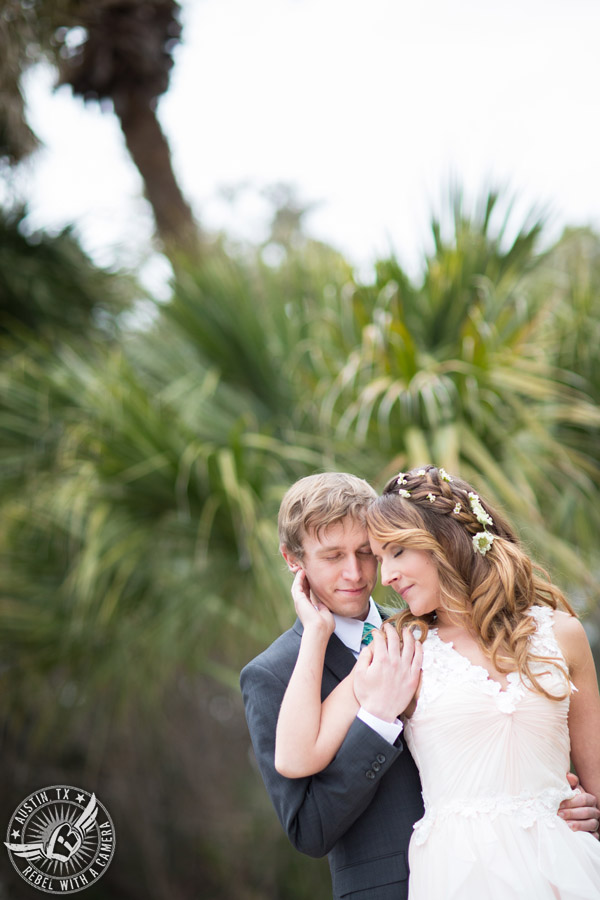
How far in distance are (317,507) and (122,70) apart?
5795 millimetres

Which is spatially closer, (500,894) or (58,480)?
(500,894)

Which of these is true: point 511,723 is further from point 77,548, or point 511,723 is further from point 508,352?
point 77,548

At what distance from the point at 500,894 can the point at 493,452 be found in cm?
292

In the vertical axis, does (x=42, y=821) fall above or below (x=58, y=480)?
below

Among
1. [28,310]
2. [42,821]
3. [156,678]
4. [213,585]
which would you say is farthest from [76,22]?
[42,821]

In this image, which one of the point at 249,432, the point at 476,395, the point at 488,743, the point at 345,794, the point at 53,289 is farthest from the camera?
the point at 53,289

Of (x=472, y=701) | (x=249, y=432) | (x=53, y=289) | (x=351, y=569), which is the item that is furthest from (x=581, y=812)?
(x=53, y=289)

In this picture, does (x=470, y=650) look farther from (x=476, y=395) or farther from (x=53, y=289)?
(x=53, y=289)

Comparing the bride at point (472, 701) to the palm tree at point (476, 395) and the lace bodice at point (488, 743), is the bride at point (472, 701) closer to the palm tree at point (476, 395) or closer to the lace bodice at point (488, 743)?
the lace bodice at point (488, 743)

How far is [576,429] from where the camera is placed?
4.62 m

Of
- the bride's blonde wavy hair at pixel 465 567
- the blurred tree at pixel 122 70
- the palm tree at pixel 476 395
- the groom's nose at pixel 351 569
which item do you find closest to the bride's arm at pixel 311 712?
the groom's nose at pixel 351 569

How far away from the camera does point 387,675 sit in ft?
6.27

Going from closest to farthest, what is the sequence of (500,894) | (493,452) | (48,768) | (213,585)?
1. (500,894)
2. (493,452)
3. (213,585)
4. (48,768)

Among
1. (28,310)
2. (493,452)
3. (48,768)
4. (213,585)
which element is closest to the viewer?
(493,452)
